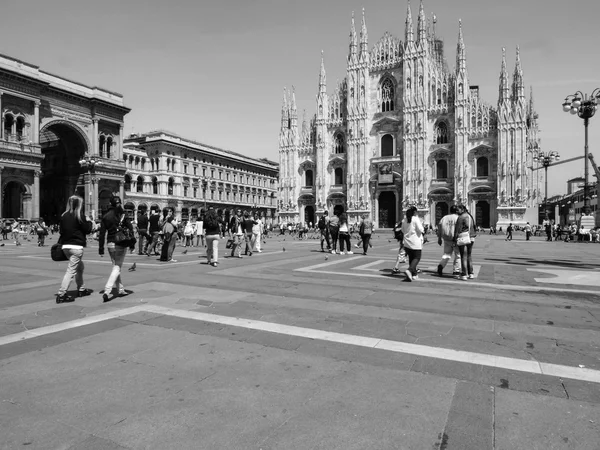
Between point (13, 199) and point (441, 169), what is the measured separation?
47878 mm

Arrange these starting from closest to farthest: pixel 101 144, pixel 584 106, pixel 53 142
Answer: pixel 584 106 < pixel 101 144 < pixel 53 142

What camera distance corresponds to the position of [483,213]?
4578 centimetres

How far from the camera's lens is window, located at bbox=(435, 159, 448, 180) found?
47.3 m

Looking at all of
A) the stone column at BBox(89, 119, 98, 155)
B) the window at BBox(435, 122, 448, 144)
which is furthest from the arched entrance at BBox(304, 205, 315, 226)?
Answer: the stone column at BBox(89, 119, 98, 155)

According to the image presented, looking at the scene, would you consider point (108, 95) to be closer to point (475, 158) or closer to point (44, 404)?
point (475, 158)

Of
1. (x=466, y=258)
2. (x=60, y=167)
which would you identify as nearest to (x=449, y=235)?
(x=466, y=258)

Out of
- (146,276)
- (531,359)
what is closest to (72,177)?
(146,276)

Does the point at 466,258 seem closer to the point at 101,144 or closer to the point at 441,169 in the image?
the point at 441,169

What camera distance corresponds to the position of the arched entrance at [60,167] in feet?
155

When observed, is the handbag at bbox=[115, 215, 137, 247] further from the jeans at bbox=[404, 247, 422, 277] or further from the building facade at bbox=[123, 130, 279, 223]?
the building facade at bbox=[123, 130, 279, 223]

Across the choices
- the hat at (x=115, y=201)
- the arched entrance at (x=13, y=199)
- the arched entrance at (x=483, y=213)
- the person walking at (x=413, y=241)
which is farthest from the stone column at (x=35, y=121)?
the arched entrance at (x=483, y=213)

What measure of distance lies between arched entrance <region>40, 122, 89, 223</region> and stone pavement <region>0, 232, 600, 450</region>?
47603 millimetres

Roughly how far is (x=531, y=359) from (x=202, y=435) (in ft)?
10.3

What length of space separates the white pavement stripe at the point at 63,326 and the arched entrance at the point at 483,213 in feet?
151
